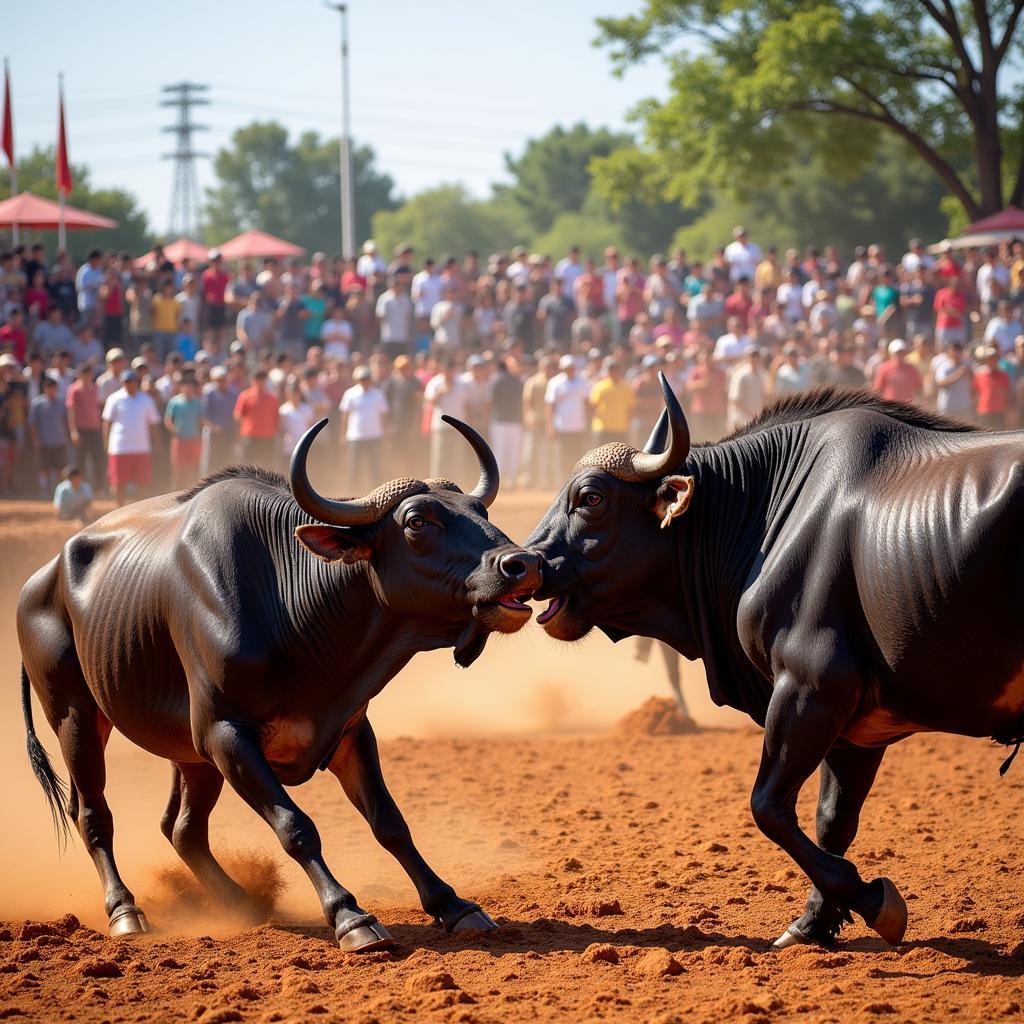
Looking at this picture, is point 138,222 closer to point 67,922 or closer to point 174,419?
point 174,419

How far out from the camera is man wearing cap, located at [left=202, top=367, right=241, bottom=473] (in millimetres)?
17375

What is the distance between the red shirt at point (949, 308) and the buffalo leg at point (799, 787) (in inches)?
664

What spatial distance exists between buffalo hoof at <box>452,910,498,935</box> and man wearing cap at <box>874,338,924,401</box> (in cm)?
1303

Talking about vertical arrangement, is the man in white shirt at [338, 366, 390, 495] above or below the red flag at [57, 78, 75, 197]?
below

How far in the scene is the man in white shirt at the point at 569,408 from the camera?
60.7 ft

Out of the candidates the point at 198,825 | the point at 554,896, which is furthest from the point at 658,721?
the point at 198,825

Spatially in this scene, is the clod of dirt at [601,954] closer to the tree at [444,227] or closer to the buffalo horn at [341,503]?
the buffalo horn at [341,503]

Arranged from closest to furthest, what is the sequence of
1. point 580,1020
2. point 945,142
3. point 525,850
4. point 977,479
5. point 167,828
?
point 580,1020
point 977,479
point 167,828
point 525,850
point 945,142

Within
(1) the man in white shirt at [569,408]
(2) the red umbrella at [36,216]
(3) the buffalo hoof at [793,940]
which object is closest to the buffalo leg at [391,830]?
(3) the buffalo hoof at [793,940]

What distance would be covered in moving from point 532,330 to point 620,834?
14.2 meters

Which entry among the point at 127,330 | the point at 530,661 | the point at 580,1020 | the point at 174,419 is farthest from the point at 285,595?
the point at 127,330

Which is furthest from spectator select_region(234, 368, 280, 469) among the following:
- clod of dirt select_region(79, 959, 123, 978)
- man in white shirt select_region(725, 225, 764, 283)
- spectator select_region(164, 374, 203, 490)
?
clod of dirt select_region(79, 959, 123, 978)

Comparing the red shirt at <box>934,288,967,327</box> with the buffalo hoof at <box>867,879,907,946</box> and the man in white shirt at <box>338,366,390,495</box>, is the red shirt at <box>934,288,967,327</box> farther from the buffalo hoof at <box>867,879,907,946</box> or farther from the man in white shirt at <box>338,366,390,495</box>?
the buffalo hoof at <box>867,879,907,946</box>

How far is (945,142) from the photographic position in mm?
32812
